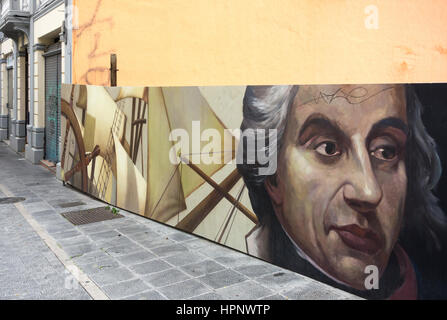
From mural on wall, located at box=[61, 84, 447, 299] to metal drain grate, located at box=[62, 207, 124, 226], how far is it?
0.62 m

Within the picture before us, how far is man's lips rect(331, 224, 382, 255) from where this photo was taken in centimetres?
448

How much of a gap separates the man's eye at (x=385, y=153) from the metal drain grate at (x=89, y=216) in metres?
5.02

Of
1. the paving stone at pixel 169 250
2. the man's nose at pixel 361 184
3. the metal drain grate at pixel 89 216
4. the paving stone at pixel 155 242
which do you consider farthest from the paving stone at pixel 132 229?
the man's nose at pixel 361 184

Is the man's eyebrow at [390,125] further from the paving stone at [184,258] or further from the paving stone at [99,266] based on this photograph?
the paving stone at [99,266]

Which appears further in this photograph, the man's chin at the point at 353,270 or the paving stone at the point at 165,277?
the paving stone at the point at 165,277

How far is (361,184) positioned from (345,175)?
205 millimetres

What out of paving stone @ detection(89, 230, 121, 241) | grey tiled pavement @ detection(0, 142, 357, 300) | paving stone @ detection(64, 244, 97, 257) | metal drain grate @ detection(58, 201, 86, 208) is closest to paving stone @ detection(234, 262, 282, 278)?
grey tiled pavement @ detection(0, 142, 357, 300)

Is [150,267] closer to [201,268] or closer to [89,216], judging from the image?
[201,268]

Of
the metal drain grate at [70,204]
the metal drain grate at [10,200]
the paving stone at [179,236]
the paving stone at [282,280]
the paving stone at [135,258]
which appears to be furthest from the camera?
the metal drain grate at [10,200]

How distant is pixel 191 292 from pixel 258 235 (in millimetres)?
1305

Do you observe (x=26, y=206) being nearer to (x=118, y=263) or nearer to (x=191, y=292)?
(x=118, y=263)

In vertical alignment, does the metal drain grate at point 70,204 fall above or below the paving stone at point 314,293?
above

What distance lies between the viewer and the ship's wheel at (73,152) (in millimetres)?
9781

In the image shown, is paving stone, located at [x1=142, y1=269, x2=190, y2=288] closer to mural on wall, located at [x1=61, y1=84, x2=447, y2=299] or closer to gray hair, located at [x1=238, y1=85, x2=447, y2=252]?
mural on wall, located at [x1=61, y1=84, x2=447, y2=299]
